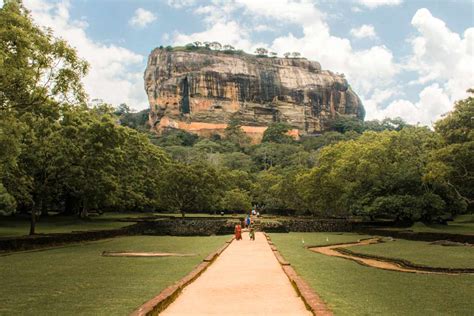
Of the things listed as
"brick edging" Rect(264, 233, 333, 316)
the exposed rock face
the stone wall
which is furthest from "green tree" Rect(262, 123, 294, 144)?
"brick edging" Rect(264, 233, 333, 316)

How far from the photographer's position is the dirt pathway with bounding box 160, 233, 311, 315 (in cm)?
859

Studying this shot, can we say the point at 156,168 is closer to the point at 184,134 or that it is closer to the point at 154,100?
the point at 184,134

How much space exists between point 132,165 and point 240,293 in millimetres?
35892

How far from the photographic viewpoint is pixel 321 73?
169 m

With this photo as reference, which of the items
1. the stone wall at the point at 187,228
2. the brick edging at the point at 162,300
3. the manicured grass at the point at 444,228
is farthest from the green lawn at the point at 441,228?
the brick edging at the point at 162,300

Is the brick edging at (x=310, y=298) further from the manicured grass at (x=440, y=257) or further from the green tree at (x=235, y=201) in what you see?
the green tree at (x=235, y=201)

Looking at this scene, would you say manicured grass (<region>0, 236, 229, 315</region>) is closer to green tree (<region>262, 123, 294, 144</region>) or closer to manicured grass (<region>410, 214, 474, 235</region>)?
manicured grass (<region>410, 214, 474, 235</region>)

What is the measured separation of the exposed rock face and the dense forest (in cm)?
8701

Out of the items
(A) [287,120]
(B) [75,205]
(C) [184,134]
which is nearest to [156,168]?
(B) [75,205]

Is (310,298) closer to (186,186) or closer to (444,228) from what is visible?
(444,228)

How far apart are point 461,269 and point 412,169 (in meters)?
22.5

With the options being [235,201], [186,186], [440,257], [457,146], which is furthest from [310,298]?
[235,201]

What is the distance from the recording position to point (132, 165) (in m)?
44.5

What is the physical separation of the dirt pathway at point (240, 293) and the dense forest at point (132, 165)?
917cm
